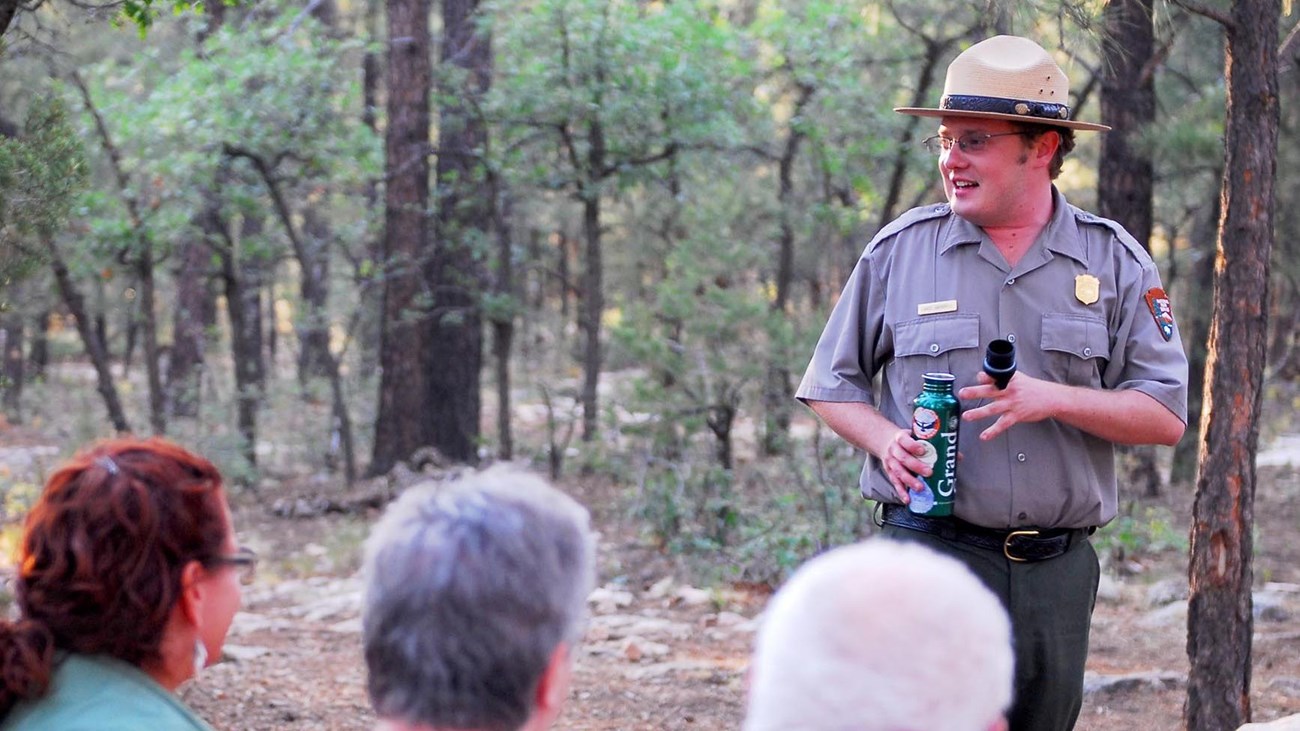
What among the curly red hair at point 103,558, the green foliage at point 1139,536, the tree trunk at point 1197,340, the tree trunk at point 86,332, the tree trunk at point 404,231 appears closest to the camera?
the curly red hair at point 103,558

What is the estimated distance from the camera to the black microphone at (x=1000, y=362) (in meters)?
2.90

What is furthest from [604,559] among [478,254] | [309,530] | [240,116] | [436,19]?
[436,19]

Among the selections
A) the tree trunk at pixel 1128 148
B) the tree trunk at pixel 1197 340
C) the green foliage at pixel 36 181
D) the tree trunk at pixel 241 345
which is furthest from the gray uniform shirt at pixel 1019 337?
the tree trunk at pixel 241 345

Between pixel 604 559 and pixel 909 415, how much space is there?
6.03 m

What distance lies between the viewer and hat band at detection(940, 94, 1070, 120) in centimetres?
317

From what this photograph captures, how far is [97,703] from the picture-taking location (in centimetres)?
187

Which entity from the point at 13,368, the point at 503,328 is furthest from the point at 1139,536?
the point at 13,368

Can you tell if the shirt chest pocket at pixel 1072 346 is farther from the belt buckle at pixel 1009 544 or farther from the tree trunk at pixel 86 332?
the tree trunk at pixel 86 332

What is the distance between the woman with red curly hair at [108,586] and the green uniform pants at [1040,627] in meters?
1.79

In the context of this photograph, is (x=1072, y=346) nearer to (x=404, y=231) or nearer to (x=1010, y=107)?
(x=1010, y=107)

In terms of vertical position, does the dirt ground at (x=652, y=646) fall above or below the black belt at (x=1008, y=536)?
below

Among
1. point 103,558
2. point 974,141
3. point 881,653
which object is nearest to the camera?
point 881,653

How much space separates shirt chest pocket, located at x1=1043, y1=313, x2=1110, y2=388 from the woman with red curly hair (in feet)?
6.42

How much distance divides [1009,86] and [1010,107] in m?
0.05
